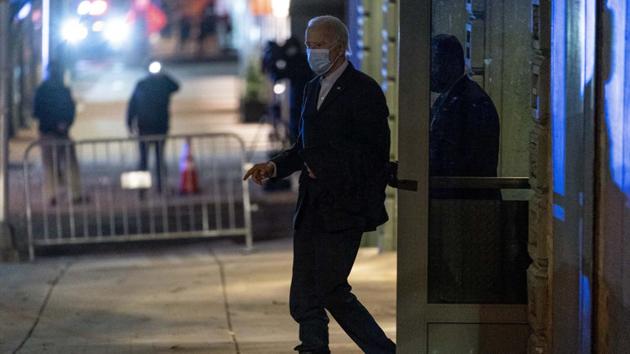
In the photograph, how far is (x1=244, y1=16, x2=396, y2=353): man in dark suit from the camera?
6188mm

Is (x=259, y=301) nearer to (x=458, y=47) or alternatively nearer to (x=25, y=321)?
(x=25, y=321)

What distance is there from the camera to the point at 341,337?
A: 819 centimetres

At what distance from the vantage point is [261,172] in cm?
637

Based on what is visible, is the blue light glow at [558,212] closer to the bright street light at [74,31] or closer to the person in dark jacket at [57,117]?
the person in dark jacket at [57,117]

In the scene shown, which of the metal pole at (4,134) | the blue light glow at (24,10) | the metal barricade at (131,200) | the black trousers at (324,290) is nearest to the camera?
the black trousers at (324,290)

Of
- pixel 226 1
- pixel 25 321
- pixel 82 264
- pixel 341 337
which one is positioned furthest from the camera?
pixel 226 1

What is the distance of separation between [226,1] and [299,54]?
4316 cm

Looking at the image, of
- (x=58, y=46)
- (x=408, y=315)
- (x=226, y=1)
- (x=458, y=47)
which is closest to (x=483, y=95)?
(x=458, y=47)

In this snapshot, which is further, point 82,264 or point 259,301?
point 82,264

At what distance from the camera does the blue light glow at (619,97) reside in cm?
555

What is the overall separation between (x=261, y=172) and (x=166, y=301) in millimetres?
3774

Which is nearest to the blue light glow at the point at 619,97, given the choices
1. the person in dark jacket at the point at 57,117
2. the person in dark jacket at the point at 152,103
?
the person in dark jacket at the point at 57,117

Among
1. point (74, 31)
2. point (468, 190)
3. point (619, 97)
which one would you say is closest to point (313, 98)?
point (468, 190)

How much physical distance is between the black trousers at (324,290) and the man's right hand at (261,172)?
0.87ft
